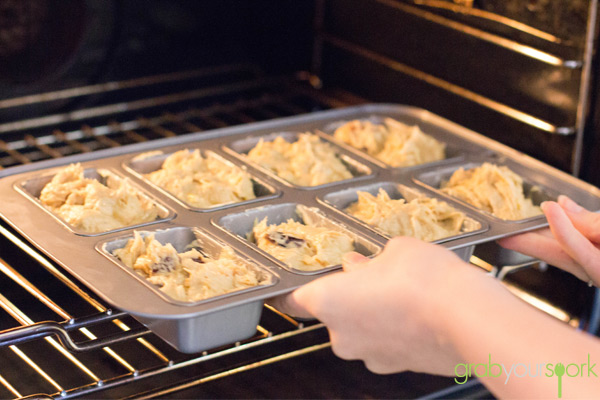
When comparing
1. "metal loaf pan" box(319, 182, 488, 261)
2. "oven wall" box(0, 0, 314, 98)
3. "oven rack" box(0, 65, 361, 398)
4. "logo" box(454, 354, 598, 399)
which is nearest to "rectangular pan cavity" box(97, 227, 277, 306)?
"oven rack" box(0, 65, 361, 398)

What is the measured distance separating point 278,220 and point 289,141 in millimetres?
523

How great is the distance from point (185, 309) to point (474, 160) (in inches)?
44.4

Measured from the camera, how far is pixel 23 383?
1.83 metres

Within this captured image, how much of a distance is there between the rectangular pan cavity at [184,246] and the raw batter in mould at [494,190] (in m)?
0.68

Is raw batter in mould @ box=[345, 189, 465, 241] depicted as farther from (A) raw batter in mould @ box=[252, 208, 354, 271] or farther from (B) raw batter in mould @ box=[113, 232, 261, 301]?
(B) raw batter in mould @ box=[113, 232, 261, 301]

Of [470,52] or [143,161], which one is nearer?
[143,161]

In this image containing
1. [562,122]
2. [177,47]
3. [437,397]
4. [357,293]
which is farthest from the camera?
[177,47]

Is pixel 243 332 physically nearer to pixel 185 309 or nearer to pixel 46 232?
pixel 185 309

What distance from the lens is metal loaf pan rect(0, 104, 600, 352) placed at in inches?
58.6

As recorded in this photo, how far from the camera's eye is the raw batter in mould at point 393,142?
226cm

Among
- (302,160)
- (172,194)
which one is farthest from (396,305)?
(302,160)

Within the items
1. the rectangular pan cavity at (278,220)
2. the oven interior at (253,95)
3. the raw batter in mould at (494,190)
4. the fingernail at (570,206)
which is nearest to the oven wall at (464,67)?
the oven interior at (253,95)

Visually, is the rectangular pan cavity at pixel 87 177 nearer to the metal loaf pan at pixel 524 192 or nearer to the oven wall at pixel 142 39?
the oven wall at pixel 142 39

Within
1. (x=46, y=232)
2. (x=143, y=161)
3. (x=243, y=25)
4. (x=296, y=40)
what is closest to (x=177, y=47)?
(x=243, y=25)
